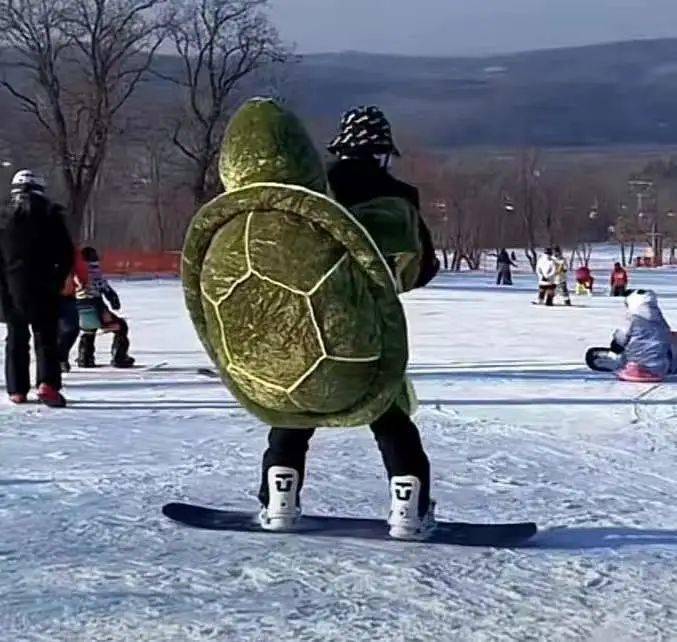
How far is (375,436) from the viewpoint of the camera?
506 cm

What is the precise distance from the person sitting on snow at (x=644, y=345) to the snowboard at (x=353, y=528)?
219 inches

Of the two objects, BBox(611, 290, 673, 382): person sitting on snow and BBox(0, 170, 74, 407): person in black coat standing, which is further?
BBox(611, 290, 673, 382): person sitting on snow

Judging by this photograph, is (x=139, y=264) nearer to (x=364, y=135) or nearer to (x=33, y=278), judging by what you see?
(x=33, y=278)

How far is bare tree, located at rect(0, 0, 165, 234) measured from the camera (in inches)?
2072

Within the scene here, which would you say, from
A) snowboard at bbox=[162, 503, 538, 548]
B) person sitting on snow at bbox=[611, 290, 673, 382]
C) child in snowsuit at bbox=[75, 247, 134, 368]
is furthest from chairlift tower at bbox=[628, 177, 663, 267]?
snowboard at bbox=[162, 503, 538, 548]

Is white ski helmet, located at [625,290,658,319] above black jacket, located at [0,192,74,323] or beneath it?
beneath

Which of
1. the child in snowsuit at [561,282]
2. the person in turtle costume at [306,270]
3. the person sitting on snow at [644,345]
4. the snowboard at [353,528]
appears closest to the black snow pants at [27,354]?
the snowboard at [353,528]

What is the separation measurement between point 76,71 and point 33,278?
48.4 m

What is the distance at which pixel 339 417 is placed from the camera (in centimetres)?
477

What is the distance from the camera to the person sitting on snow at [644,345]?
10.7 m

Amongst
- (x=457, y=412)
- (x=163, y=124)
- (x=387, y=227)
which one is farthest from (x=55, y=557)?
(x=163, y=124)

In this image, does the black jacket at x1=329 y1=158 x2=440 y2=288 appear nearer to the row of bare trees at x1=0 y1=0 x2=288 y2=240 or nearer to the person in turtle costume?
the person in turtle costume

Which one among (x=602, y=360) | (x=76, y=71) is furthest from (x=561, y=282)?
(x=76, y=71)

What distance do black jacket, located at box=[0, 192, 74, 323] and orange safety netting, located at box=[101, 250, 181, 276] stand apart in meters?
36.0
